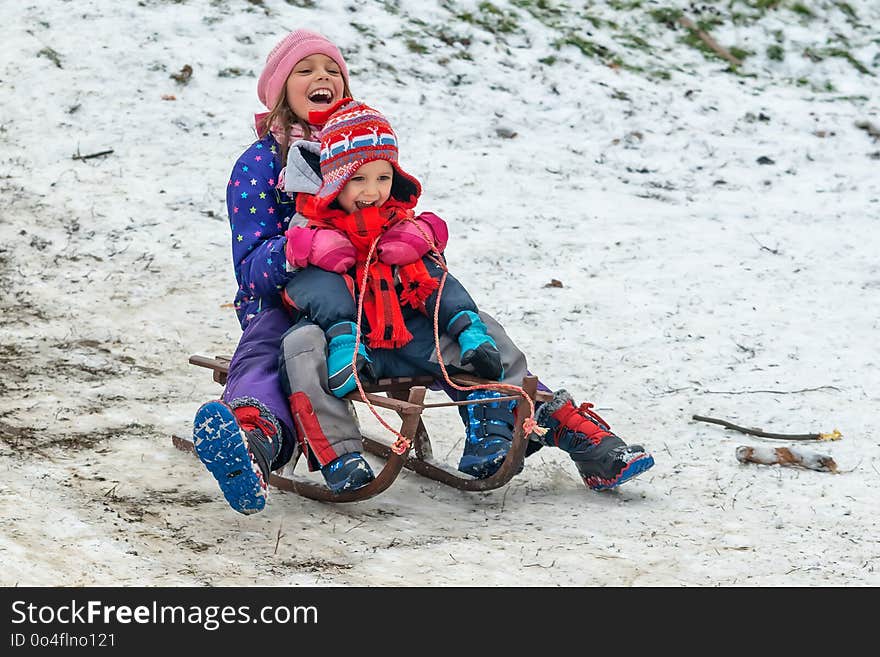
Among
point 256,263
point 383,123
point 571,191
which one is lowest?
point 571,191

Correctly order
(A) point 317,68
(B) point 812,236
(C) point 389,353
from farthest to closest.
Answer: (B) point 812,236, (A) point 317,68, (C) point 389,353

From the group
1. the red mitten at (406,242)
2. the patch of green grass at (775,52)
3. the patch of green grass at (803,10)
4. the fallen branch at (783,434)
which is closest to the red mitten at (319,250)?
the red mitten at (406,242)

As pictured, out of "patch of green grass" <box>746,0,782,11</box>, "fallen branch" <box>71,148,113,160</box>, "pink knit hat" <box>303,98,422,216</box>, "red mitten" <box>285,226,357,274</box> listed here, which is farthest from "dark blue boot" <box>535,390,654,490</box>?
"patch of green grass" <box>746,0,782,11</box>

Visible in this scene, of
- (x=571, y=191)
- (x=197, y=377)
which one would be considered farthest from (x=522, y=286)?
(x=197, y=377)

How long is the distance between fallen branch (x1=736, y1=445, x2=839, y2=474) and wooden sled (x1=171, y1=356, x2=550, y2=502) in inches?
42.4

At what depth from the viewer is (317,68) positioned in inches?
184

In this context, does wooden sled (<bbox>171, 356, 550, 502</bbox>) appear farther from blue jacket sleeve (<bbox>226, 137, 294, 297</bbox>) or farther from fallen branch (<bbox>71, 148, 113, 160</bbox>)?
fallen branch (<bbox>71, 148, 113, 160</bbox>)

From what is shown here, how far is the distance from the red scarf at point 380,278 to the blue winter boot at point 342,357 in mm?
151

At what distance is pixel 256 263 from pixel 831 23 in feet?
29.6

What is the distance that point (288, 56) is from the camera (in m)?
4.67

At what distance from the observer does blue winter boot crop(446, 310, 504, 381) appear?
4.17m

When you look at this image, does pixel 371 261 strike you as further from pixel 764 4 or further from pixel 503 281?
pixel 764 4

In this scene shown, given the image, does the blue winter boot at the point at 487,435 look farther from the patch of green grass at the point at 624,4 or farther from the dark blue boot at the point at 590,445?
the patch of green grass at the point at 624,4
